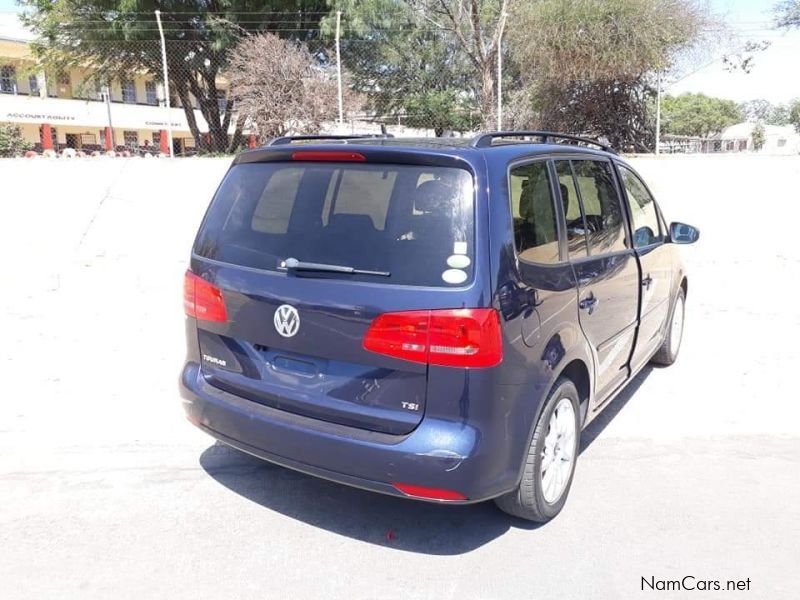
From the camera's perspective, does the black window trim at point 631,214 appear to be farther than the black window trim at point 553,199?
Yes

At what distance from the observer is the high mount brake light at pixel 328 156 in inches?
126

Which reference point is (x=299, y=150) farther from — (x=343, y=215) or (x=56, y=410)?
(x=56, y=410)

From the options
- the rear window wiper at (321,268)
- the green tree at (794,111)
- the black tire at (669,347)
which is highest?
the green tree at (794,111)

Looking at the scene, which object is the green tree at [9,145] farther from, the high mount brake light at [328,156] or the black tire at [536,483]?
the black tire at [536,483]

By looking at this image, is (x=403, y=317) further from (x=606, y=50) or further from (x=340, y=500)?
(x=606, y=50)

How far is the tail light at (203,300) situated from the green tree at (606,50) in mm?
17029

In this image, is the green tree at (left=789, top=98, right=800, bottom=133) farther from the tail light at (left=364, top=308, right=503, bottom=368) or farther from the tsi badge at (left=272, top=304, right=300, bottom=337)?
the tsi badge at (left=272, top=304, right=300, bottom=337)

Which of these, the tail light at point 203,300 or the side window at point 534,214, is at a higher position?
the side window at point 534,214

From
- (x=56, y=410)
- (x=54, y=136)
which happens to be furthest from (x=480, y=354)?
(x=54, y=136)

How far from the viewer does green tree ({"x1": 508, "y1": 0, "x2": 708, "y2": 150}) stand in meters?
18.0

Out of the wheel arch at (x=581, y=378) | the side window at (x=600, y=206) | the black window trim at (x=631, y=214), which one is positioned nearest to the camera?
the wheel arch at (x=581, y=378)

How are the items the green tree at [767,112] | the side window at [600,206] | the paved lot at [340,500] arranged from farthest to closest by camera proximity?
the green tree at [767,112], the side window at [600,206], the paved lot at [340,500]

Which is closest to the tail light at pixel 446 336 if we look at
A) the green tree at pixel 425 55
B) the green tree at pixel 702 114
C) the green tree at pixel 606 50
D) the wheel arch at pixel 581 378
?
the wheel arch at pixel 581 378

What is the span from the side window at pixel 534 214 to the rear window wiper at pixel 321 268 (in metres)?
0.65
